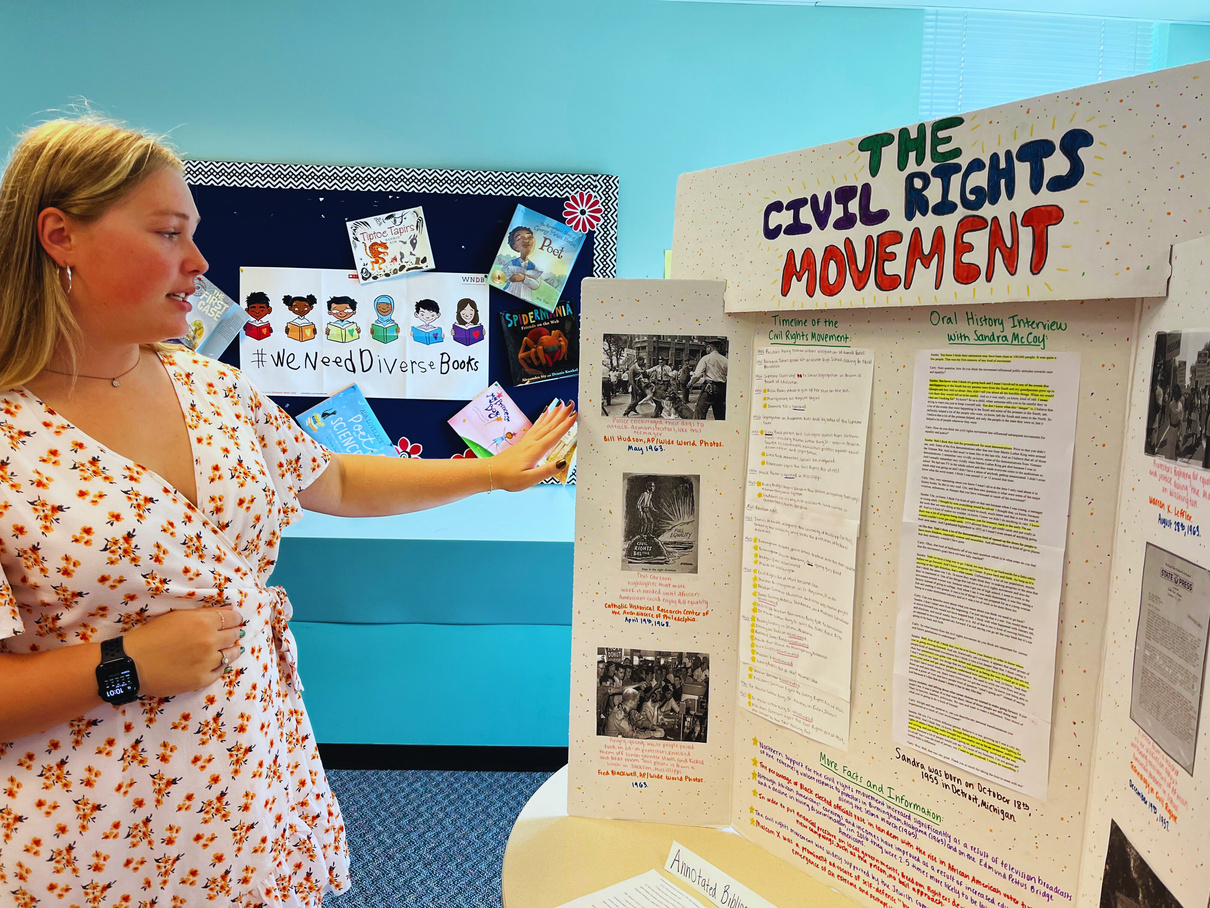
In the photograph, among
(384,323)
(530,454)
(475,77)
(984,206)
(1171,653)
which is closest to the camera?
(1171,653)

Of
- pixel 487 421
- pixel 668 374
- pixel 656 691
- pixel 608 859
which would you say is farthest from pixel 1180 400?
pixel 487 421

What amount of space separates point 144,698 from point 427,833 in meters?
1.32

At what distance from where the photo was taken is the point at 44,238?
844 mm

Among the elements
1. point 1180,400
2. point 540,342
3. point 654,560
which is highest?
point 540,342

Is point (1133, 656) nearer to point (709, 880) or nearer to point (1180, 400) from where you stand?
point (1180, 400)

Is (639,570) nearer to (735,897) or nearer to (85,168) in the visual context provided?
(735,897)

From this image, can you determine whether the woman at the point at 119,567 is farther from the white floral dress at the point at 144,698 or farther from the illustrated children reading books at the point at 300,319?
the illustrated children reading books at the point at 300,319

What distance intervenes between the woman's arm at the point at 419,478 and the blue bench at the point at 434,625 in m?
0.76

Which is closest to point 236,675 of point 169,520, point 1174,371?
point 169,520

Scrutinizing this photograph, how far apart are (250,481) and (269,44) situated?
1.77 m

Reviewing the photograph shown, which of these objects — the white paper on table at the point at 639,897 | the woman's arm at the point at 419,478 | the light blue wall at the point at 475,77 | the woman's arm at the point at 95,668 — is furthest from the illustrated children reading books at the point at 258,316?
the white paper on table at the point at 639,897

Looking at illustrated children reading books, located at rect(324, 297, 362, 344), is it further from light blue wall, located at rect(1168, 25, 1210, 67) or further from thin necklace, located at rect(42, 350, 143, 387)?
light blue wall, located at rect(1168, 25, 1210, 67)

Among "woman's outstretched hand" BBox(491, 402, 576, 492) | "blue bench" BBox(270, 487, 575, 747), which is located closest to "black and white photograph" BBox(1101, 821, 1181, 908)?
"woman's outstretched hand" BBox(491, 402, 576, 492)

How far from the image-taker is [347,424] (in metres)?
2.32
